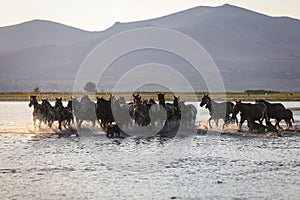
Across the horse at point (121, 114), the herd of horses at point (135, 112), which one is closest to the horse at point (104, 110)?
the herd of horses at point (135, 112)

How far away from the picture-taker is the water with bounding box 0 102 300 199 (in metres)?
16.5

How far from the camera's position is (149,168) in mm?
20844

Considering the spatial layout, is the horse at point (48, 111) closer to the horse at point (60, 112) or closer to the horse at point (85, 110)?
the horse at point (60, 112)

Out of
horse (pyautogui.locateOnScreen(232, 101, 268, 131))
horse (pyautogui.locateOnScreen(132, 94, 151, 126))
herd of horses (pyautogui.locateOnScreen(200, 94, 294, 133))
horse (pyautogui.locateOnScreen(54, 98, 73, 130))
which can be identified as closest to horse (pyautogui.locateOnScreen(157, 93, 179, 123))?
horse (pyautogui.locateOnScreen(132, 94, 151, 126))

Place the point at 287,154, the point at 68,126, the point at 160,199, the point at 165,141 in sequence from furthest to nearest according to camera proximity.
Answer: the point at 68,126 < the point at 165,141 < the point at 287,154 < the point at 160,199

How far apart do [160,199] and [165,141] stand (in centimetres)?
1546

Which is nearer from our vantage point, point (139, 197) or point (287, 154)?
point (139, 197)

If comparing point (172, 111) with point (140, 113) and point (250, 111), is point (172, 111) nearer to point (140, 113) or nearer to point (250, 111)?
point (140, 113)

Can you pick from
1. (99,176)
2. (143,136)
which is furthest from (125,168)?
(143,136)

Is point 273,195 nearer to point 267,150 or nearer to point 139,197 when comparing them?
point 139,197

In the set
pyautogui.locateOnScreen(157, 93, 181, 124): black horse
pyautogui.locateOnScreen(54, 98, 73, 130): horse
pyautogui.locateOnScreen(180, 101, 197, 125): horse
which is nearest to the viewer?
pyautogui.locateOnScreen(54, 98, 73, 130): horse

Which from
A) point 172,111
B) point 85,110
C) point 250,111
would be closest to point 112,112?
point 85,110

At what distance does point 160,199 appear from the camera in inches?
619

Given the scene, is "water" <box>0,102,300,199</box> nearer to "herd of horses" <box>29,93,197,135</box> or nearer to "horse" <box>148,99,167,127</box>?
"herd of horses" <box>29,93,197,135</box>
